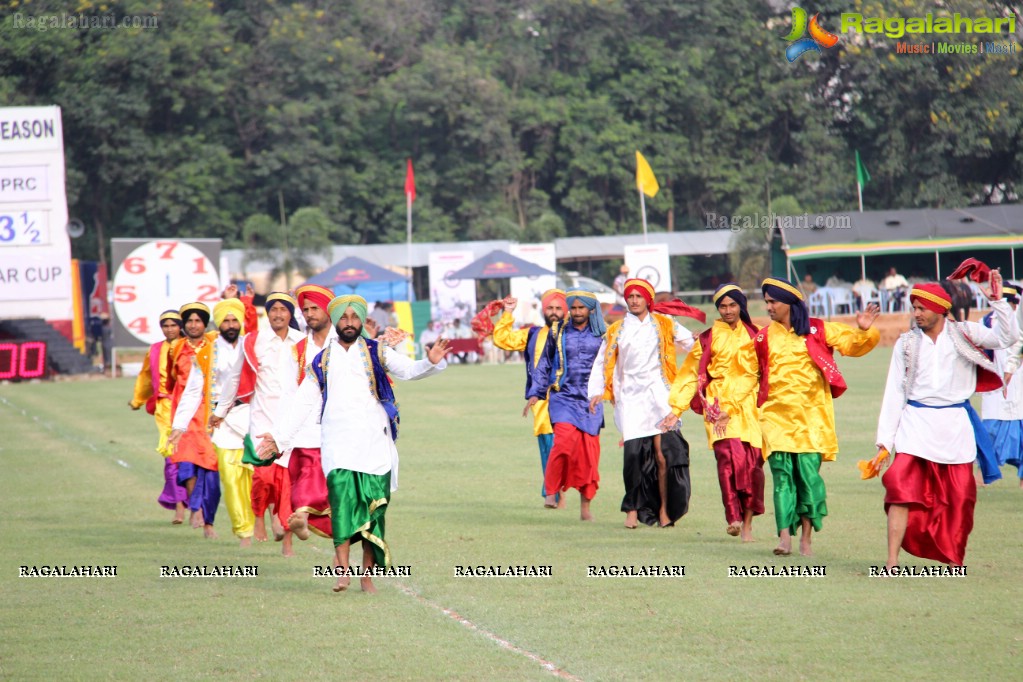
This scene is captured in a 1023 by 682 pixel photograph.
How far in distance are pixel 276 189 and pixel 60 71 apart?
7.96m

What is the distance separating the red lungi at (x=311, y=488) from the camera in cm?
820

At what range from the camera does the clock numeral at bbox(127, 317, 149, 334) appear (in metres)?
29.6

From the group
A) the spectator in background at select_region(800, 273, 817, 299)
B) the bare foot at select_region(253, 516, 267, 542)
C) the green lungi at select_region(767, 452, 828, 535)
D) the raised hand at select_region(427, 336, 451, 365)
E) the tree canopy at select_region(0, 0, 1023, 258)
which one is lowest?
the bare foot at select_region(253, 516, 267, 542)

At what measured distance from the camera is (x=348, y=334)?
786 centimetres

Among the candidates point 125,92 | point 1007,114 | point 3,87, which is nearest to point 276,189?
point 125,92

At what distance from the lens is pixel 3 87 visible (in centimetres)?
4225

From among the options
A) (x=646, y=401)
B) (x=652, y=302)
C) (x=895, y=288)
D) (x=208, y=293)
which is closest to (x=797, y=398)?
(x=646, y=401)

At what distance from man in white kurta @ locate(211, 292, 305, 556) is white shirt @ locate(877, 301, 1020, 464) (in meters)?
4.01

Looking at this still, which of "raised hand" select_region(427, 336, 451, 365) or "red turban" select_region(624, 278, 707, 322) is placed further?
"red turban" select_region(624, 278, 707, 322)

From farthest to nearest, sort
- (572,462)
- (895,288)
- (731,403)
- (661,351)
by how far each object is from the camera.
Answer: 1. (895,288)
2. (572,462)
3. (661,351)
4. (731,403)

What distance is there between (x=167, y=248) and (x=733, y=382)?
22114 millimetres

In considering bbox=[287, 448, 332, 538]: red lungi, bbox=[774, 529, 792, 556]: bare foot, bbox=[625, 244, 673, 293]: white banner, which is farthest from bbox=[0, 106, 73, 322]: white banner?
bbox=[774, 529, 792, 556]: bare foot

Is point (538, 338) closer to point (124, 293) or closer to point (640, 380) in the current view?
point (640, 380)

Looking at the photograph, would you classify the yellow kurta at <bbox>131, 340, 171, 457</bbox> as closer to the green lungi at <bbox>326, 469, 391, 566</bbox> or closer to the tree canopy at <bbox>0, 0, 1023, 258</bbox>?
the green lungi at <bbox>326, 469, 391, 566</bbox>
